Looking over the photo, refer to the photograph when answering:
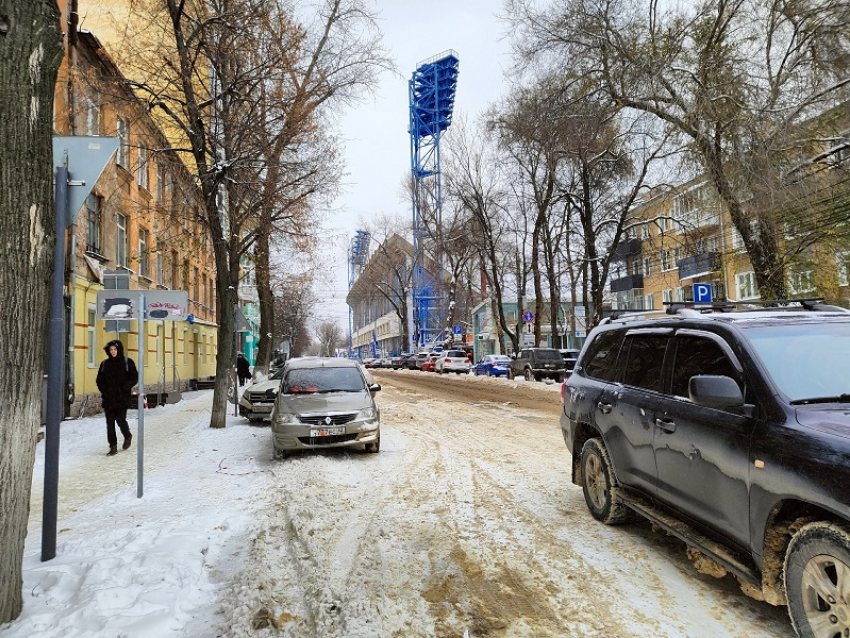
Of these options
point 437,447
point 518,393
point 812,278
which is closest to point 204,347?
point 518,393

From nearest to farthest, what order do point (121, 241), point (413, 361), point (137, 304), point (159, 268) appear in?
point (137, 304)
point (121, 241)
point (159, 268)
point (413, 361)

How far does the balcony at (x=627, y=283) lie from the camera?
50.7 meters

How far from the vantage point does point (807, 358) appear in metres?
3.49

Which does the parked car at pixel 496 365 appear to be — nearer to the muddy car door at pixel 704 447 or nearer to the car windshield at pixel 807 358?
the muddy car door at pixel 704 447

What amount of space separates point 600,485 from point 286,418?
5297 mm

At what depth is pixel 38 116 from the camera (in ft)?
11.3

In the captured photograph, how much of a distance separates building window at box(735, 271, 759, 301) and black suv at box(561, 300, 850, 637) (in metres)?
35.7

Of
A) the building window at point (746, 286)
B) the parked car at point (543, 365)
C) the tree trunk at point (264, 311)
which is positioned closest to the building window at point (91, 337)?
the tree trunk at point (264, 311)

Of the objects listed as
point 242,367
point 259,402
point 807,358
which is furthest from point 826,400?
point 242,367

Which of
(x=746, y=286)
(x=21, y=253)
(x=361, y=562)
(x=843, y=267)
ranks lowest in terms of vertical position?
(x=361, y=562)

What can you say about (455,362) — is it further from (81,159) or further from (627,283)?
(81,159)

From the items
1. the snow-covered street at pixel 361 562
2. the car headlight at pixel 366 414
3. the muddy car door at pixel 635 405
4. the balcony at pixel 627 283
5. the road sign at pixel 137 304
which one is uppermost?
the balcony at pixel 627 283

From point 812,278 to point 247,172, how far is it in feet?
55.0

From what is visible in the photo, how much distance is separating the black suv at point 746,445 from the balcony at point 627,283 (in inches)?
1878
